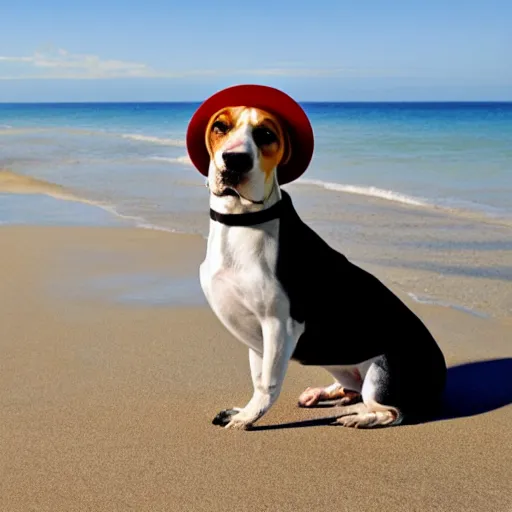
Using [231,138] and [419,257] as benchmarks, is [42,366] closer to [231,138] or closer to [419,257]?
[231,138]

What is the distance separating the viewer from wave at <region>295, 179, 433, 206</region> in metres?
11.5

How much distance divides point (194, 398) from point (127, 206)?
6851 mm

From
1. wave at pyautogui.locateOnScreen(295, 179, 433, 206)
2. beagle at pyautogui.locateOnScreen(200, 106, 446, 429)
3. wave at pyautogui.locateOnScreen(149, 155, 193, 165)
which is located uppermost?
beagle at pyautogui.locateOnScreen(200, 106, 446, 429)

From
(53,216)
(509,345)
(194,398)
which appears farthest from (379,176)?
(194,398)

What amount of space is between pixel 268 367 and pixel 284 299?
0.94 feet

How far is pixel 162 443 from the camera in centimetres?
361

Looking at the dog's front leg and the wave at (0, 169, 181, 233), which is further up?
the dog's front leg

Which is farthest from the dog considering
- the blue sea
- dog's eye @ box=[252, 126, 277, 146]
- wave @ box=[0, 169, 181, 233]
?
wave @ box=[0, 169, 181, 233]

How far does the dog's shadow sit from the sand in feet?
0.04

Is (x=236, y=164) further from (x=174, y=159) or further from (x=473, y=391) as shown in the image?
(x=174, y=159)

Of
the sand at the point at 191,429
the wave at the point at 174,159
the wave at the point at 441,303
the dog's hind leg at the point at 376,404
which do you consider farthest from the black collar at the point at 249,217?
the wave at the point at 174,159

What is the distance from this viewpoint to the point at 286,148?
341 centimetres

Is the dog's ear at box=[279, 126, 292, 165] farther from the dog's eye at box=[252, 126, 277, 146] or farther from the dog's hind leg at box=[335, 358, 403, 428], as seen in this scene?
the dog's hind leg at box=[335, 358, 403, 428]

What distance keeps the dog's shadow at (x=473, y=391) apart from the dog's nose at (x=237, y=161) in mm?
1188
